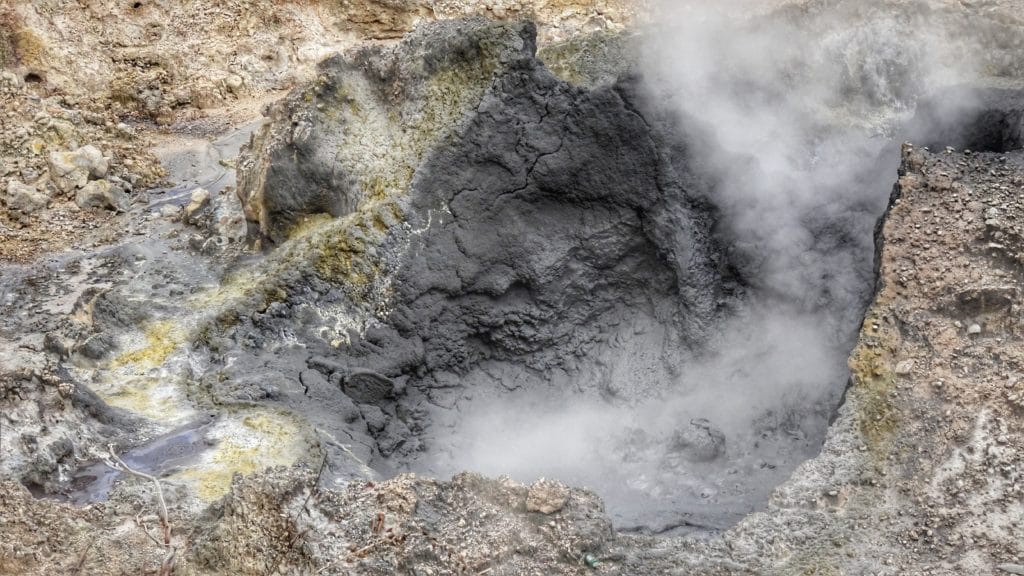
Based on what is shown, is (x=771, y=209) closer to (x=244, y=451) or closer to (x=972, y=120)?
(x=972, y=120)

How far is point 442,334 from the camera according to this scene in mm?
5859

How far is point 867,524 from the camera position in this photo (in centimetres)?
408

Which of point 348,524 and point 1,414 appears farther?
point 1,414

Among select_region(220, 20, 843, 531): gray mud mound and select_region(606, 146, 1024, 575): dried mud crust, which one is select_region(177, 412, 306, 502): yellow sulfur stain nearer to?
select_region(220, 20, 843, 531): gray mud mound

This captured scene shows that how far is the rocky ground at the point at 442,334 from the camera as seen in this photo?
4020 millimetres

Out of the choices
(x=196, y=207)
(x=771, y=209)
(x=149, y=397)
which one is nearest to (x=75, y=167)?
(x=196, y=207)

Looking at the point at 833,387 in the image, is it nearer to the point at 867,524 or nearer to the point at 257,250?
the point at 867,524

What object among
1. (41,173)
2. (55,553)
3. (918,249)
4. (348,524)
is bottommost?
(55,553)

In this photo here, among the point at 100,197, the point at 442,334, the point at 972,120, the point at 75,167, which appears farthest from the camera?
the point at 75,167

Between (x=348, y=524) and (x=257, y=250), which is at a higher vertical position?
(x=257, y=250)

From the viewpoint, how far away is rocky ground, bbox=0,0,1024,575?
402cm

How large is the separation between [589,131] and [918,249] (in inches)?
77.2

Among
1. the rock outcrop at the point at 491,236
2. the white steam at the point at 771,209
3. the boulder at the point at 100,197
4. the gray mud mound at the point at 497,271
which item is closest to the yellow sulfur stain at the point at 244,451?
the gray mud mound at the point at 497,271

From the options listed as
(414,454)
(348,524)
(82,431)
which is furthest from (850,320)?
(82,431)
